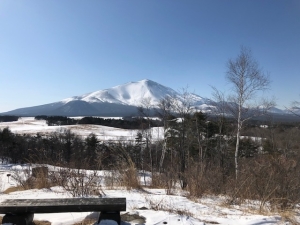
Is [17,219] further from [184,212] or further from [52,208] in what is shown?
[184,212]

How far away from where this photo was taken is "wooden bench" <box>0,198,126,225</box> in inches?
104

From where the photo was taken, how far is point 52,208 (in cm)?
265

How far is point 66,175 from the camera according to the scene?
5125 mm

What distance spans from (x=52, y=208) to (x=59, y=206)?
80 millimetres

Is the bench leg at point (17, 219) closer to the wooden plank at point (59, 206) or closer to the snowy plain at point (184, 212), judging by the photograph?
the wooden plank at point (59, 206)

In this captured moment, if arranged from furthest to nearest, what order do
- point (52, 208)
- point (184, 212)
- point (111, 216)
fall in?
point (184, 212)
point (111, 216)
point (52, 208)

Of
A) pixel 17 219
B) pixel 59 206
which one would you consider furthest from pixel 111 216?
pixel 17 219

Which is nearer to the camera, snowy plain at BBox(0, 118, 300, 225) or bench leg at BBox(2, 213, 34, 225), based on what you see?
bench leg at BBox(2, 213, 34, 225)

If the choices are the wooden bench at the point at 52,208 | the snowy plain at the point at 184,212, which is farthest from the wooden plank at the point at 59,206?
the snowy plain at the point at 184,212

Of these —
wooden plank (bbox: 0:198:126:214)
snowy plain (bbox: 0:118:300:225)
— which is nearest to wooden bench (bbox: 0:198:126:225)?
wooden plank (bbox: 0:198:126:214)

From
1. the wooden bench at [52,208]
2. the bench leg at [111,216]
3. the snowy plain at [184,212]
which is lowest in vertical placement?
the snowy plain at [184,212]

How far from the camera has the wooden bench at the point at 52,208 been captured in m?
2.63

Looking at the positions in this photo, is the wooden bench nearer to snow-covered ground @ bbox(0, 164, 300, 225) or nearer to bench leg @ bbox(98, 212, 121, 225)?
bench leg @ bbox(98, 212, 121, 225)

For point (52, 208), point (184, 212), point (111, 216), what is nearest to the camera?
point (52, 208)
